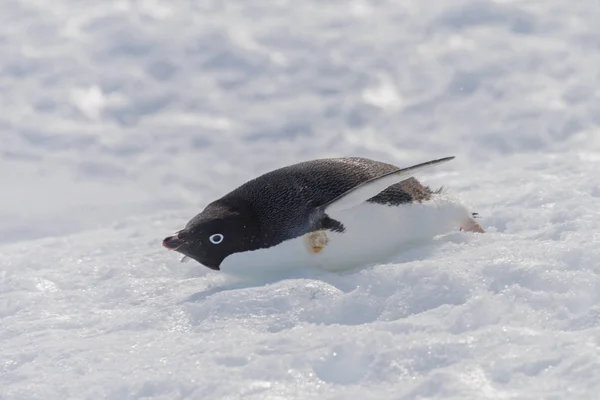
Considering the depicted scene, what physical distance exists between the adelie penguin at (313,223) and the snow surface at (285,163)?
0.11m

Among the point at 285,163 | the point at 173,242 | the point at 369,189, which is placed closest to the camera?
the point at 369,189

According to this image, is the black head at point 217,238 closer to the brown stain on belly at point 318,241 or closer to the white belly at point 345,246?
the white belly at point 345,246

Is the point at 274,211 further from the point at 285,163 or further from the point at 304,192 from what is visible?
the point at 285,163

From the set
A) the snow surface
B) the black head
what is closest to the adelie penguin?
the black head

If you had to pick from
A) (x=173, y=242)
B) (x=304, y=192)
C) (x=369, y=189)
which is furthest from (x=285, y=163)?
(x=369, y=189)

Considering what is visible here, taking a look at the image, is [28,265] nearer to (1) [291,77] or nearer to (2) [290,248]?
(2) [290,248]

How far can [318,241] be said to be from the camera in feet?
11.6

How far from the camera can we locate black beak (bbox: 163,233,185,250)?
3.57 meters

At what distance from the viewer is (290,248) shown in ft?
11.7

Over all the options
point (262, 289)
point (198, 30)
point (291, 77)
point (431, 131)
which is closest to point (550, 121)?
point (431, 131)

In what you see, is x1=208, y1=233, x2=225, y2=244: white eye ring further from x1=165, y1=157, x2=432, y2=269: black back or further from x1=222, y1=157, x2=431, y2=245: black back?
x1=222, y1=157, x2=431, y2=245: black back

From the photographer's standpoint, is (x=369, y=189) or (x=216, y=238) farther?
(x=216, y=238)

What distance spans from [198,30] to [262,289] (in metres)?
7.03

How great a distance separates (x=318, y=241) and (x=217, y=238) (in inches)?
16.6
